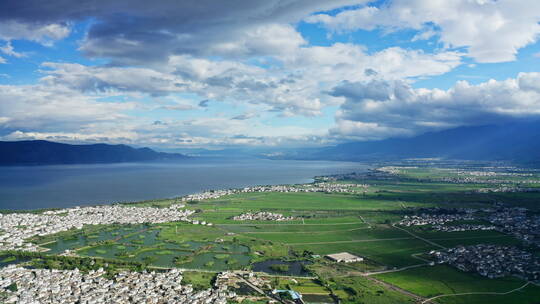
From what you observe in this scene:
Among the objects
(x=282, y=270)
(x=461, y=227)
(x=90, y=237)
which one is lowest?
(x=282, y=270)

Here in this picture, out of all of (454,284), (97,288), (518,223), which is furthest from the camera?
(518,223)

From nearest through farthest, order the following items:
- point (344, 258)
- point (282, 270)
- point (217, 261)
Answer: point (282, 270) → point (217, 261) → point (344, 258)

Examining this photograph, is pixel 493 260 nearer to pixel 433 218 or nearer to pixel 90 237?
pixel 433 218

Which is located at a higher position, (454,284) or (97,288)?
(97,288)

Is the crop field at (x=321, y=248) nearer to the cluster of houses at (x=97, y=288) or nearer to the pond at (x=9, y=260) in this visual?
the pond at (x=9, y=260)

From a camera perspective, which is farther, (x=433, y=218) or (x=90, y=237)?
(x=433, y=218)

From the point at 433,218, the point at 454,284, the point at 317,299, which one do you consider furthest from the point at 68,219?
the point at 433,218

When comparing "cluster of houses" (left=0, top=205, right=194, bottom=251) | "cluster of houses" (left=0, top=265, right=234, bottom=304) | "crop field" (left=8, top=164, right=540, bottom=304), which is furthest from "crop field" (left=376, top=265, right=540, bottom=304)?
"cluster of houses" (left=0, top=205, right=194, bottom=251)

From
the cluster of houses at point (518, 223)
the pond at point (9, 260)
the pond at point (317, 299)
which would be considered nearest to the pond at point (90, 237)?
the pond at point (9, 260)
